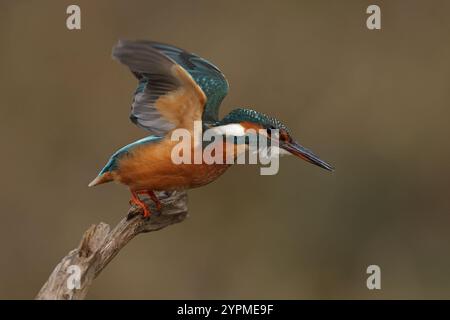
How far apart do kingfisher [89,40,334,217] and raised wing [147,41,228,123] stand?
0.10 ft

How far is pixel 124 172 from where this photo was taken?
3.17 metres

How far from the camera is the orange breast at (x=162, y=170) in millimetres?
3066

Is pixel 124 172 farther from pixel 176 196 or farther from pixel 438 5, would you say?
pixel 438 5

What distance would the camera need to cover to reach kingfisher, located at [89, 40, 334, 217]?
2965 millimetres

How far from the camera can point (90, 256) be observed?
2.73 m

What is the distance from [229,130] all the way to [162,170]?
28 cm

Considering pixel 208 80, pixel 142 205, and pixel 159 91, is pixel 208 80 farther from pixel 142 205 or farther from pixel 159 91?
pixel 142 205

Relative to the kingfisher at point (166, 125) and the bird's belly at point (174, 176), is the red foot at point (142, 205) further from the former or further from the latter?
the bird's belly at point (174, 176)

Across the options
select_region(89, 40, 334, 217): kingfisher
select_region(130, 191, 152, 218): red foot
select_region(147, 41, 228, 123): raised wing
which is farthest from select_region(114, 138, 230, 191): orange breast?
select_region(147, 41, 228, 123): raised wing

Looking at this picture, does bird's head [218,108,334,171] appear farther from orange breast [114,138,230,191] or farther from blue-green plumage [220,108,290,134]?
orange breast [114,138,230,191]

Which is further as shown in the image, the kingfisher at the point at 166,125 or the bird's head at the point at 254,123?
the bird's head at the point at 254,123

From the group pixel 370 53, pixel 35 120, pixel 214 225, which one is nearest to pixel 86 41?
pixel 35 120

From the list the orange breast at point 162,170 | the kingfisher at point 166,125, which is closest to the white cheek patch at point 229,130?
the kingfisher at point 166,125

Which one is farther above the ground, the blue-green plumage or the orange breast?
the blue-green plumage
